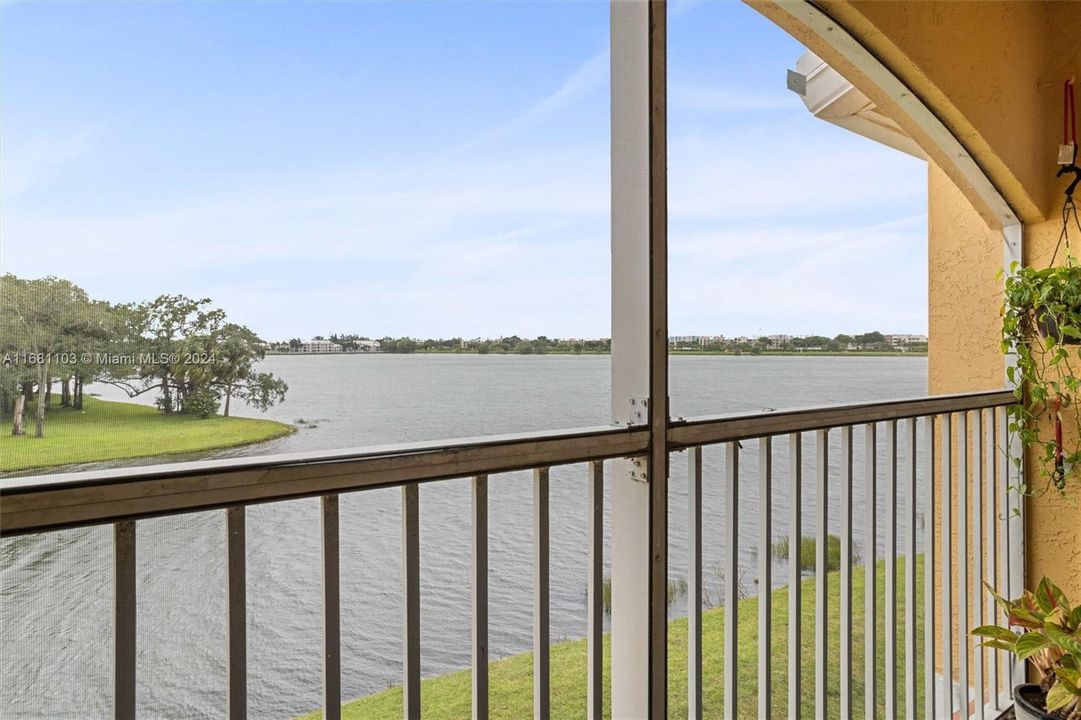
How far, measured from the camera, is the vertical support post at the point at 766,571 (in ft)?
4.74

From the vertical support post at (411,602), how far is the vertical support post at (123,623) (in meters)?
0.37

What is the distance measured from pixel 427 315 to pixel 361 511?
0.82 m

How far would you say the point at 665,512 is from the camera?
4.11 feet

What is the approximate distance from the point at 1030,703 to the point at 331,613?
2181 mm

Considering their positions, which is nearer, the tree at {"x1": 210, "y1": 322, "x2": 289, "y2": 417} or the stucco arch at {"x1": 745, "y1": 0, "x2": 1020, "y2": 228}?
the tree at {"x1": 210, "y1": 322, "x2": 289, "y2": 417}

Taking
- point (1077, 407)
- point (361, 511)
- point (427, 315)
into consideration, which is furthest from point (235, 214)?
point (1077, 407)

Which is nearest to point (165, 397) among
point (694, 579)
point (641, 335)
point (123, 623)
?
point (123, 623)

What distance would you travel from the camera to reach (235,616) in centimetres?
87

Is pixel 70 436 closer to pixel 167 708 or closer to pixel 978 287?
pixel 167 708

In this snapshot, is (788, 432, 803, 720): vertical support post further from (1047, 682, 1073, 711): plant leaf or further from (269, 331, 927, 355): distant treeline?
(1047, 682, 1073, 711): plant leaf

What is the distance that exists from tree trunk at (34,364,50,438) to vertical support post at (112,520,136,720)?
149 mm

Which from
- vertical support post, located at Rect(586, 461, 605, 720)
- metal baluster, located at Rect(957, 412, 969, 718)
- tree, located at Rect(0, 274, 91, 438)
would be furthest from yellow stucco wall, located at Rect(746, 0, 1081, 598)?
tree, located at Rect(0, 274, 91, 438)

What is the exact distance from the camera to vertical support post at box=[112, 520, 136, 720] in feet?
2.57

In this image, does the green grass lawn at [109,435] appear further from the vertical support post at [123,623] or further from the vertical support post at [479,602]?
the vertical support post at [479,602]
